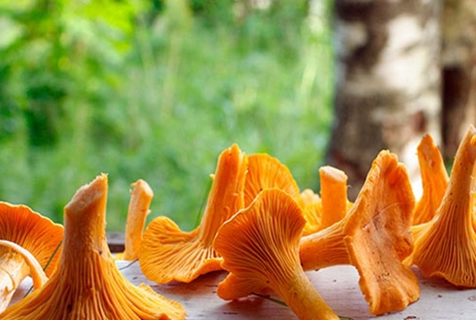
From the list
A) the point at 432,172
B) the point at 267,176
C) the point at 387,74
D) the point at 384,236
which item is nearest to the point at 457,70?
the point at 387,74

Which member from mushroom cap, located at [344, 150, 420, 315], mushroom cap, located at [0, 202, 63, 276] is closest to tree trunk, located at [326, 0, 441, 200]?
mushroom cap, located at [344, 150, 420, 315]

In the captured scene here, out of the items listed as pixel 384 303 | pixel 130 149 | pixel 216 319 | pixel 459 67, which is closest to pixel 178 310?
pixel 216 319

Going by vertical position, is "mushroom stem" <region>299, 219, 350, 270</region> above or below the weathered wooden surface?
above

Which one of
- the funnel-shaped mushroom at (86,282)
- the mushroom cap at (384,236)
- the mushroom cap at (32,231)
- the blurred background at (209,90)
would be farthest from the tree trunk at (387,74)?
the funnel-shaped mushroom at (86,282)

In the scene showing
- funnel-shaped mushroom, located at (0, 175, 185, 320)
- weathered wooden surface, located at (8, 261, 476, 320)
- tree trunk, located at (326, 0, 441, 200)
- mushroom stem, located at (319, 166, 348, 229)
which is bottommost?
weathered wooden surface, located at (8, 261, 476, 320)

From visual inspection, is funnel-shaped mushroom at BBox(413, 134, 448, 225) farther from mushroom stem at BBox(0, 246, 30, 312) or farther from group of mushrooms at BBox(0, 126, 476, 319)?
mushroom stem at BBox(0, 246, 30, 312)

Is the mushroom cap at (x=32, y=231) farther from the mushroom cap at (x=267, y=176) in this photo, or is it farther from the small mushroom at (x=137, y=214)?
the mushroom cap at (x=267, y=176)
